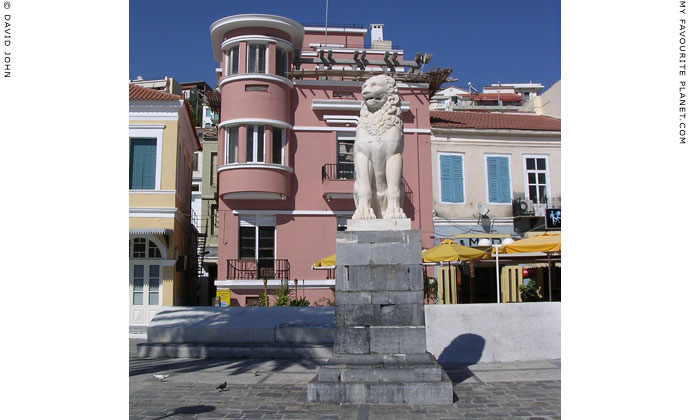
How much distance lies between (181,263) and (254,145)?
194 inches

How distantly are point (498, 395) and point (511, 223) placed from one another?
47.5ft

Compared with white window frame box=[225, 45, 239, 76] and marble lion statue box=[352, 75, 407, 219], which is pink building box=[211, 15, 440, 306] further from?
marble lion statue box=[352, 75, 407, 219]

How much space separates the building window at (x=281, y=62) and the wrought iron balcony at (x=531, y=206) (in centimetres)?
1002

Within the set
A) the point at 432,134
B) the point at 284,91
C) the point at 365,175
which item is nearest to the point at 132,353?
the point at 365,175

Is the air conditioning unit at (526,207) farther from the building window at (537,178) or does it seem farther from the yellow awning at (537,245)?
the yellow awning at (537,245)

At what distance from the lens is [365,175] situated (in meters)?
7.51

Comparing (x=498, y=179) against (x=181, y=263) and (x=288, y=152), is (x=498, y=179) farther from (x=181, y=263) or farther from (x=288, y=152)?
(x=181, y=263)

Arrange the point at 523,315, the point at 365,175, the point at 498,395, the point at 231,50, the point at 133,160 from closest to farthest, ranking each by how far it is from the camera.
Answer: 1. the point at 498,395
2. the point at 365,175
3. the point at 523,315
4. the point at 133,160
5. the point at 231,50

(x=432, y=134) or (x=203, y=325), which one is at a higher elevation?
(x=432, y=134)

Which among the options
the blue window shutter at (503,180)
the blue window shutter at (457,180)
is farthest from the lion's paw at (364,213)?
the blue window shutter at (503,180)

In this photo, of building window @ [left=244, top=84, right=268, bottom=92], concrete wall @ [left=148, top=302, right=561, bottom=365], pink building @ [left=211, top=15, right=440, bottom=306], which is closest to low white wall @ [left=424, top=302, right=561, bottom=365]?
concrete wall @ [left=148, top=302, right=561, bottom=365]

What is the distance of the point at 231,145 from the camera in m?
19.3

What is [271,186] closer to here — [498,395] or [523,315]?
[523,315]

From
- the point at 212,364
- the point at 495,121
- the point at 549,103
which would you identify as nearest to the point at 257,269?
the point at 212,364
